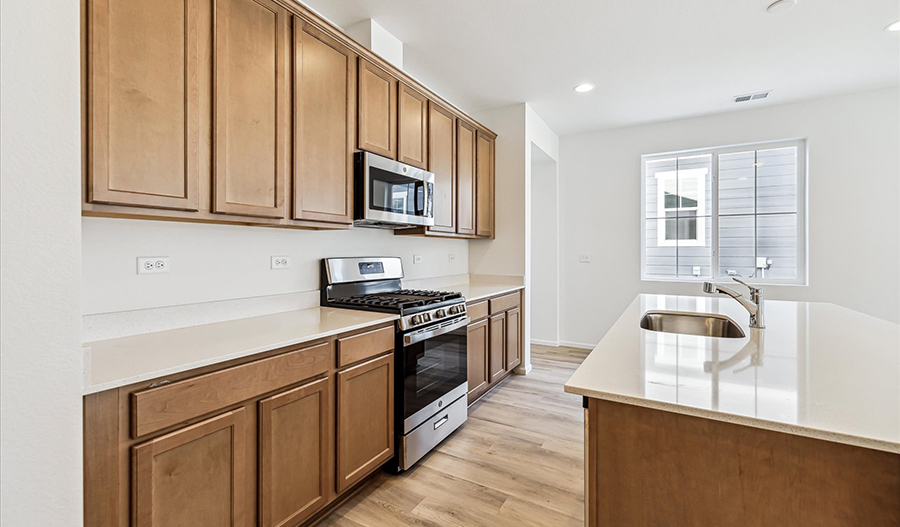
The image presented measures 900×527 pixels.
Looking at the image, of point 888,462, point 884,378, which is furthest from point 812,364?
point 888,462

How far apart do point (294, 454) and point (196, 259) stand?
995 mm

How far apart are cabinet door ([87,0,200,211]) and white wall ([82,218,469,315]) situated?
31 centimetres

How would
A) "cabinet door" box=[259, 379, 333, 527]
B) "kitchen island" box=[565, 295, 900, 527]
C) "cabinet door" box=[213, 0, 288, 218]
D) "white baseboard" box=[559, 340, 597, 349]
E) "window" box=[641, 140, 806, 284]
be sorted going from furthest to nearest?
"white baseboard" box=[559, 340, 597, 349]
"window" box=[641, 140, 806, 284]
"cabinet door" box=[213, 0, 288, 218]
"cabinet door" box=[259, 379, 333, 527]
"kitchen island" box=[565, 295, 900, 527]

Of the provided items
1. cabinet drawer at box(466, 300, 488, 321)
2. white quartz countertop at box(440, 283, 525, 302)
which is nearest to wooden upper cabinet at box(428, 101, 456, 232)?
white quartz countertop at box(440, 283, 525, 302)

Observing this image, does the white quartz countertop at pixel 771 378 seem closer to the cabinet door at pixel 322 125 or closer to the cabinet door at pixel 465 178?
the cabinet door at pixel 322 125

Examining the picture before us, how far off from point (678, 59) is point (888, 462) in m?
3.06

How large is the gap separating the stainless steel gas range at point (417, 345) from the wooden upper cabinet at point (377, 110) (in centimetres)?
77

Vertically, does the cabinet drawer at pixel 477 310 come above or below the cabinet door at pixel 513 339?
above

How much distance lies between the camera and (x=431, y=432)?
95.1 inches

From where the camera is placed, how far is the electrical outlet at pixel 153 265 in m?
1.65

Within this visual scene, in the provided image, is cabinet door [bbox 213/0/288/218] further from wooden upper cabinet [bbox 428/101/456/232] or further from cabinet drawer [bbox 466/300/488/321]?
cabinet drawer [bbox 466/300/488/321]

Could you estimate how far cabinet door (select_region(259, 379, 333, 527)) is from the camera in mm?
1508

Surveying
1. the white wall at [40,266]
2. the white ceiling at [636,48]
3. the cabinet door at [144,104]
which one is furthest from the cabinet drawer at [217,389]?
the white ceiling at [636,48]

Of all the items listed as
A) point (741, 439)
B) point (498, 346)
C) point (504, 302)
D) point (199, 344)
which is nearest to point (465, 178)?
point (504, 302)
